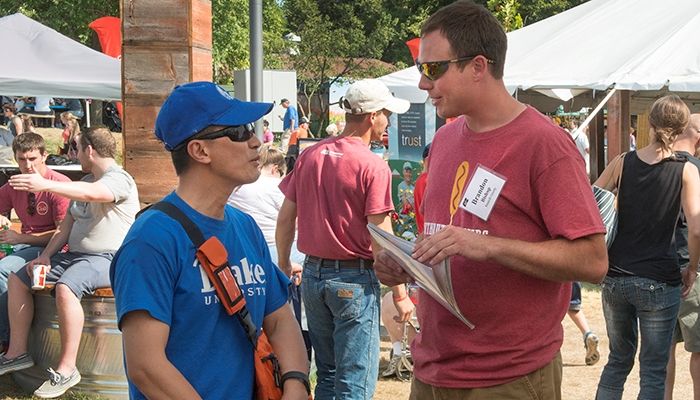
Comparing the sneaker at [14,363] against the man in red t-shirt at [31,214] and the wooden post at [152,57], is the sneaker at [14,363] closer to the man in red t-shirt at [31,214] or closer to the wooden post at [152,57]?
the man in red t-shirt at [31,214]

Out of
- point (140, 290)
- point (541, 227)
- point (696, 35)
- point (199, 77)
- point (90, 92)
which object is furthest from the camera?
point (90, 92)

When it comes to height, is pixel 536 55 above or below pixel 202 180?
above

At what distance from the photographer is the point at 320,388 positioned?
5.29m

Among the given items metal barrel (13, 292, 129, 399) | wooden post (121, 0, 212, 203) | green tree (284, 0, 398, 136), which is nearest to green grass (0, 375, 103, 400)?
metal barrel (13, 292, 129, 399)

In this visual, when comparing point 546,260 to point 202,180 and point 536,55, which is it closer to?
point 202,180

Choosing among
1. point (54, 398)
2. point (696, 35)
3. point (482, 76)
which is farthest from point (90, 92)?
point (482, 76)

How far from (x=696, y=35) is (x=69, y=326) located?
7834 mm

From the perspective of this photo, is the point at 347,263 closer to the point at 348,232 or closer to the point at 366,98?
the point at 348,232

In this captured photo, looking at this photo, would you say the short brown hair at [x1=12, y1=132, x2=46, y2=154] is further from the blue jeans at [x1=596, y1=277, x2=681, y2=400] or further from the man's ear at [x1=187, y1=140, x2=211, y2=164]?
the man's ear at [x1=187, y1=140, x2=211, y2=164]

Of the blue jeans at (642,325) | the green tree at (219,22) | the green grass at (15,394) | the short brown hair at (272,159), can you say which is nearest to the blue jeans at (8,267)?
the green grass at (15,394)

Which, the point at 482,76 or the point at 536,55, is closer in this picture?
the point at 482,76

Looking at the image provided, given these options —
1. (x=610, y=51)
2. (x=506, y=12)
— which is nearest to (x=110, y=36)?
(x=610, y=51)

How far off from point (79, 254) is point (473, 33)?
4.78m

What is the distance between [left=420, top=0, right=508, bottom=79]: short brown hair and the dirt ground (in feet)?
15.2
